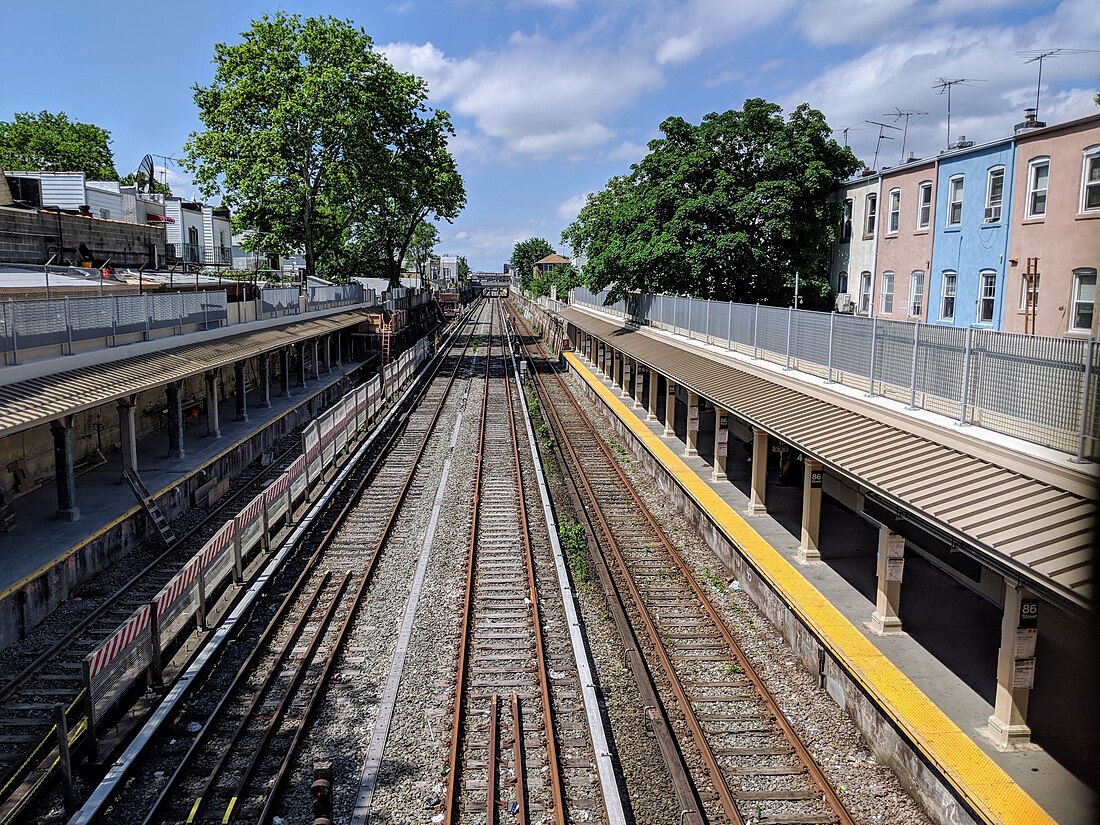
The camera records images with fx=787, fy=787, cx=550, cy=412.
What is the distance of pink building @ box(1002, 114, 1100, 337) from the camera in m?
16.0

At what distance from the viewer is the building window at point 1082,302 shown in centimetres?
1603

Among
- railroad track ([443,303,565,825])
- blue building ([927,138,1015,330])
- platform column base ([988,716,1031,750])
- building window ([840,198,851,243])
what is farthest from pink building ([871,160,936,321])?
platform column base ([988,716,1031,750])

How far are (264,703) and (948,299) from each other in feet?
61.9

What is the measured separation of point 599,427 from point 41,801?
21603mm

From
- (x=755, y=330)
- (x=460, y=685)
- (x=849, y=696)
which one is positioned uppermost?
(x=755, y=330)

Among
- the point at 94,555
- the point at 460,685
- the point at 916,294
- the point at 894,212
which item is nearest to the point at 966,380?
the point at 460,685

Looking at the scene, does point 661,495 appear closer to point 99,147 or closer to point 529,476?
point 529,476

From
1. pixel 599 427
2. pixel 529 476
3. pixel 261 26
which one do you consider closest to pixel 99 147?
pixel 261 26

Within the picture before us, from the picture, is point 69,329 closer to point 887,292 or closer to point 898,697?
point 898,697

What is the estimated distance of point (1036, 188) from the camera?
695 inches

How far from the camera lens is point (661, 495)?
61.9 feet

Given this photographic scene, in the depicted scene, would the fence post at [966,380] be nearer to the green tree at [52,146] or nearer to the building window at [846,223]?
the building window at [846,223]

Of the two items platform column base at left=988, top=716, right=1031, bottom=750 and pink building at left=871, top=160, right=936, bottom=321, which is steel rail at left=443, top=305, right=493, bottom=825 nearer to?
platform column base at left=988, top=716, right=1031, bottom=750

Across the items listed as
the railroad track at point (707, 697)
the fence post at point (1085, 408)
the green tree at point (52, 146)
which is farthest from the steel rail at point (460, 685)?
the green tree at point (52, 146)
